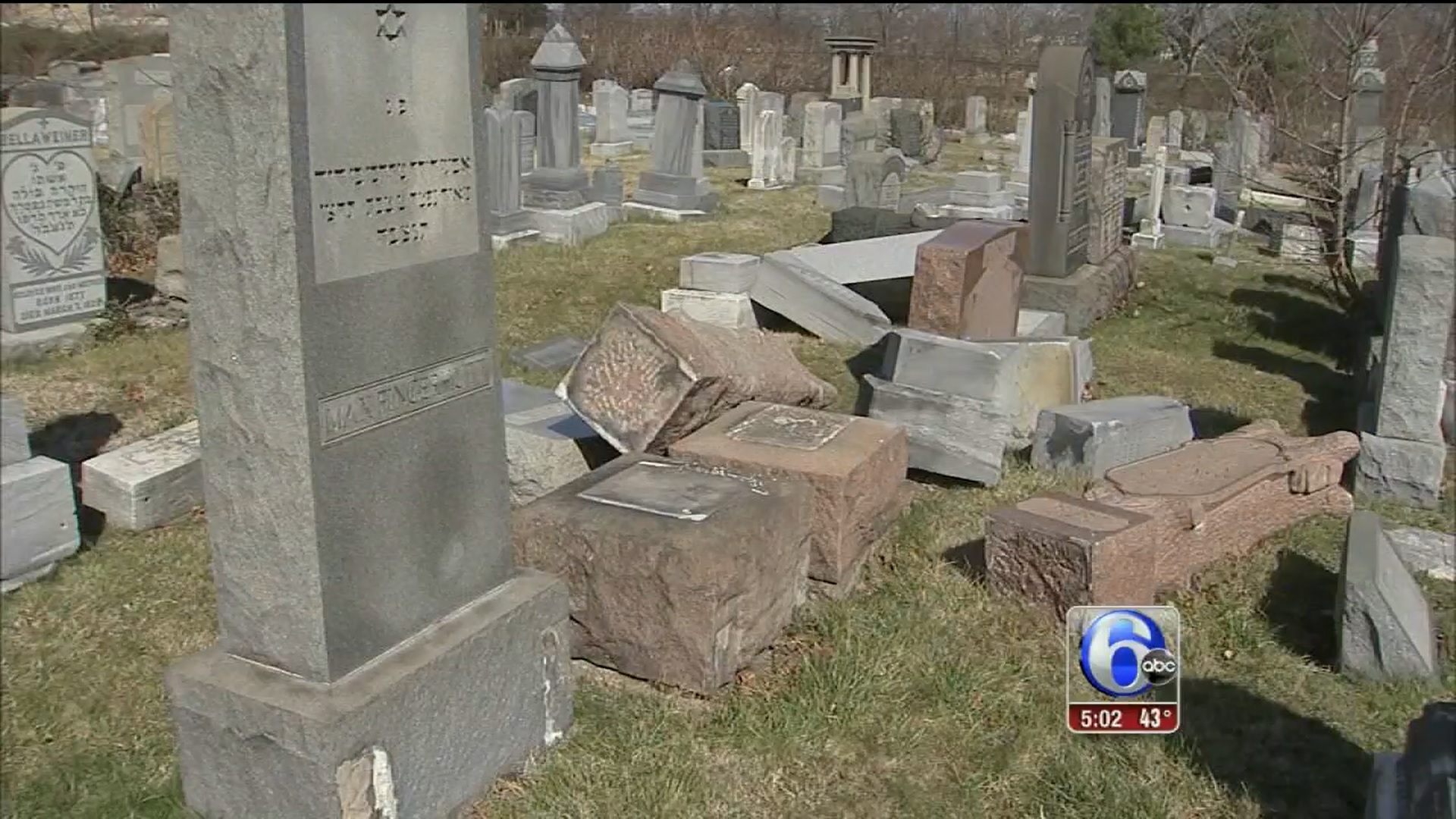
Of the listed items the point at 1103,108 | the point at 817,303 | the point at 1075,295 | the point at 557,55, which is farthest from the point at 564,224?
the point at 1103,108

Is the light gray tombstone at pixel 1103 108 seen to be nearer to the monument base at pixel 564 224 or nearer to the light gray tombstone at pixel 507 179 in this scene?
the monument base at pixel 564 224

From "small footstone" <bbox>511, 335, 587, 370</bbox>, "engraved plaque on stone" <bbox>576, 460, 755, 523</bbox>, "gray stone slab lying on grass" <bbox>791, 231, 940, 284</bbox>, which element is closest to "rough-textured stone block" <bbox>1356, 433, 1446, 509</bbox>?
"gray stone slab lying on grass" <bbox>791, 231, 940, 284</bbox>

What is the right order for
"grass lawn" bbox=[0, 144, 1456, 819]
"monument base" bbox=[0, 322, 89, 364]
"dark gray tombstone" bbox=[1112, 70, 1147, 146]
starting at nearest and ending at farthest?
"grass lawn" bbox=[0, 144, 1456, 819] < "monument base" bbox=[0, 322, 89, 364] < "dark gray tombstone" bbox=[1112, 70, 1147, 146]

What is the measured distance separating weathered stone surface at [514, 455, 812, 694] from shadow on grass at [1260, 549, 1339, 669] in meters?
1.85

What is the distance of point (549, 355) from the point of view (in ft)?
24.8

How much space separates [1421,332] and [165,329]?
7876mm

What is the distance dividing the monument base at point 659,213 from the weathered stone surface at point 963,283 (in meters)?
5.47

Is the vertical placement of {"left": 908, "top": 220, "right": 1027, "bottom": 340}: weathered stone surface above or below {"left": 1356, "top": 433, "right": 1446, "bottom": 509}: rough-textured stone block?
above

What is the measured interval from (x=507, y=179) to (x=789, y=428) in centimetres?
726

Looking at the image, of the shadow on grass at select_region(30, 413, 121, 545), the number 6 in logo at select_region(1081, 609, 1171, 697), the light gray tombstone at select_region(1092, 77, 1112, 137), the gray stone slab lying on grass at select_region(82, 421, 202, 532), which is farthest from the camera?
the light gray tombstone at select_region(1092, 77, 1112, 137)

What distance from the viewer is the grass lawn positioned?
3258 millimetres

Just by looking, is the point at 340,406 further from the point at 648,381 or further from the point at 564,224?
the point at 564,224

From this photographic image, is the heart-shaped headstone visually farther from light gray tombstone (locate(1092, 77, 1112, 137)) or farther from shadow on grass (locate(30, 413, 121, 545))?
light gray tombstone (locate(1092, 77, 1112, 137))

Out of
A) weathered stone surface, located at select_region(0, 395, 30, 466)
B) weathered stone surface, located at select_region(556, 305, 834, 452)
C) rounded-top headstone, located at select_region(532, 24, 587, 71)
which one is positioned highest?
rounded-top headstone, located at select_region(532, 24, 587, 71)
